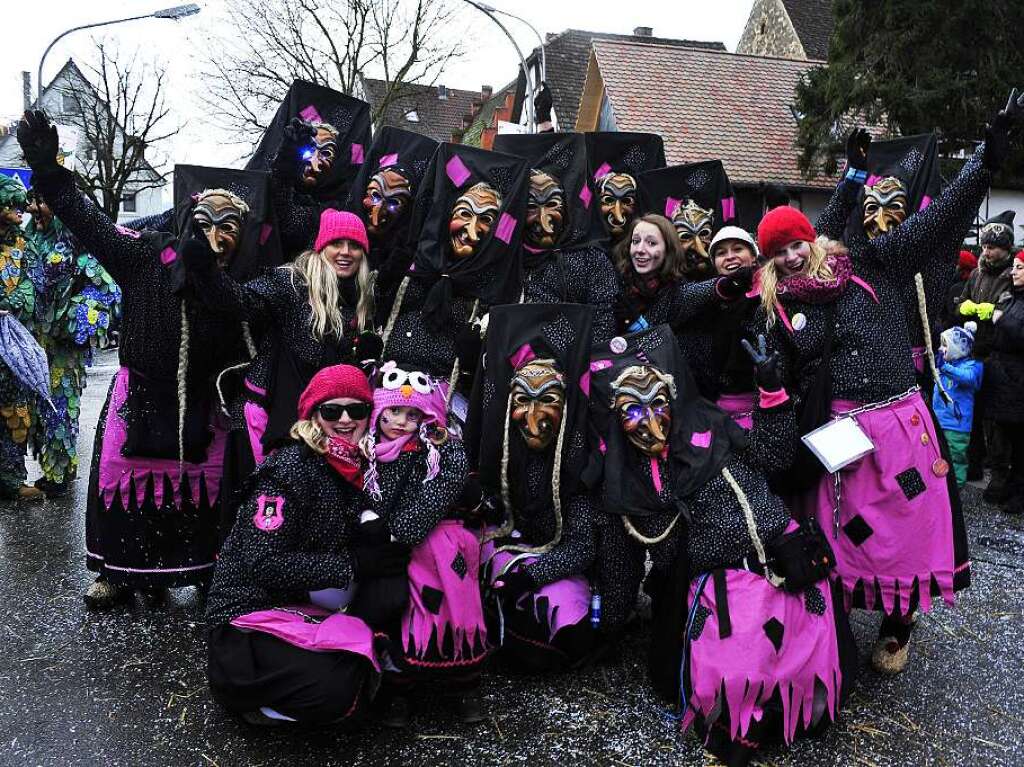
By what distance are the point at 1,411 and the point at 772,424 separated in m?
4.99

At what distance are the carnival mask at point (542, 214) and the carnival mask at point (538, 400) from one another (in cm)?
92

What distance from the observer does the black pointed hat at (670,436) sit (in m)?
3.14

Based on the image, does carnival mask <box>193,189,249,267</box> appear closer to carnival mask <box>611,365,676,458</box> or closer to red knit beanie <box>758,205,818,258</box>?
carnival mask <box>611,365,676,458</box>

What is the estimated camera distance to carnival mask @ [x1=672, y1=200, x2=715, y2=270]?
4.27 metres

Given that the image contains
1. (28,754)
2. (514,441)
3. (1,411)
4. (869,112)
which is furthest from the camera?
(869,112)

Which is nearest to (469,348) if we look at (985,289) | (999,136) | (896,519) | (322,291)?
(322,291)

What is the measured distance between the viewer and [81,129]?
3216cm

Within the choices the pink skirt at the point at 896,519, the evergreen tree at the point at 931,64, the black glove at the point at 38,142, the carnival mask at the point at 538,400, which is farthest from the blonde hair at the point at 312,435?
the evergreen tree at the point at 931,64

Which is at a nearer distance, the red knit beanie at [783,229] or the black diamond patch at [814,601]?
the black diamond patch at [814,601]

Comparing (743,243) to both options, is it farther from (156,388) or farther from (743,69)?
(743,69)

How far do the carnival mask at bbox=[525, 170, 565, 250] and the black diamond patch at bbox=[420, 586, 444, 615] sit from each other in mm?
1780

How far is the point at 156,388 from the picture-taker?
12.6ft

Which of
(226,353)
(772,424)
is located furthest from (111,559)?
(772,424)

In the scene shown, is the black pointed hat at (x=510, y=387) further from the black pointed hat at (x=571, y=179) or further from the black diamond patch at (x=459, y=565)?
the black pointed hat at (x=571, y=179)
